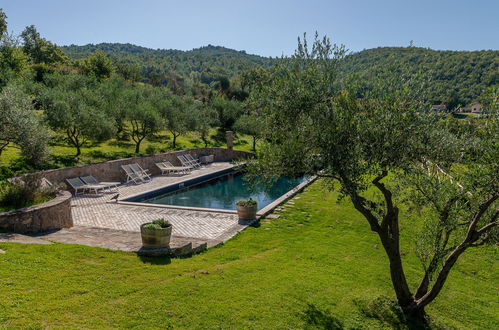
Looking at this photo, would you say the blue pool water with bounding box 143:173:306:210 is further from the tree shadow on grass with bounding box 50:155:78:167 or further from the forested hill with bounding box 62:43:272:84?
the forested hill with bounding box 62:43:272:84

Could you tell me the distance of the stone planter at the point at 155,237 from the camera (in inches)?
306

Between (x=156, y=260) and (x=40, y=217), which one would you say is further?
(x=40, y=217)

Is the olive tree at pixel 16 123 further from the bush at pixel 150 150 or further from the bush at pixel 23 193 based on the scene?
the bush at pixel 150 150

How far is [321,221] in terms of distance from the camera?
1223 cm

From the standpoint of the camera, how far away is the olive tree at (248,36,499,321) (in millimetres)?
5141

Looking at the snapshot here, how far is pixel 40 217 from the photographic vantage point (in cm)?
924

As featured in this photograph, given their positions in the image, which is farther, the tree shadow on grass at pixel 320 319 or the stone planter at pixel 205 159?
the stone planter at pixel 205 159

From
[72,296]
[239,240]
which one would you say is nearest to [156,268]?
[72,296]

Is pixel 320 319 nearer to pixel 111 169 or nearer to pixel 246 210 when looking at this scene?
pixel 246 210

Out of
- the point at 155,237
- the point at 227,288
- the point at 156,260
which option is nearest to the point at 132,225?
the point at 155,237

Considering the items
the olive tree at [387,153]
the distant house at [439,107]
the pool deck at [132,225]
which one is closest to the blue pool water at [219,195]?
the pool deck at [132,225]

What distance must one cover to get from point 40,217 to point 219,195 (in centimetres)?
1093

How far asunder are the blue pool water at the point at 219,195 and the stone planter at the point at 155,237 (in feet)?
23.5

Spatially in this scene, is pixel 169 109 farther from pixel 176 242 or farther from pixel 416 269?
pixel 416 269
